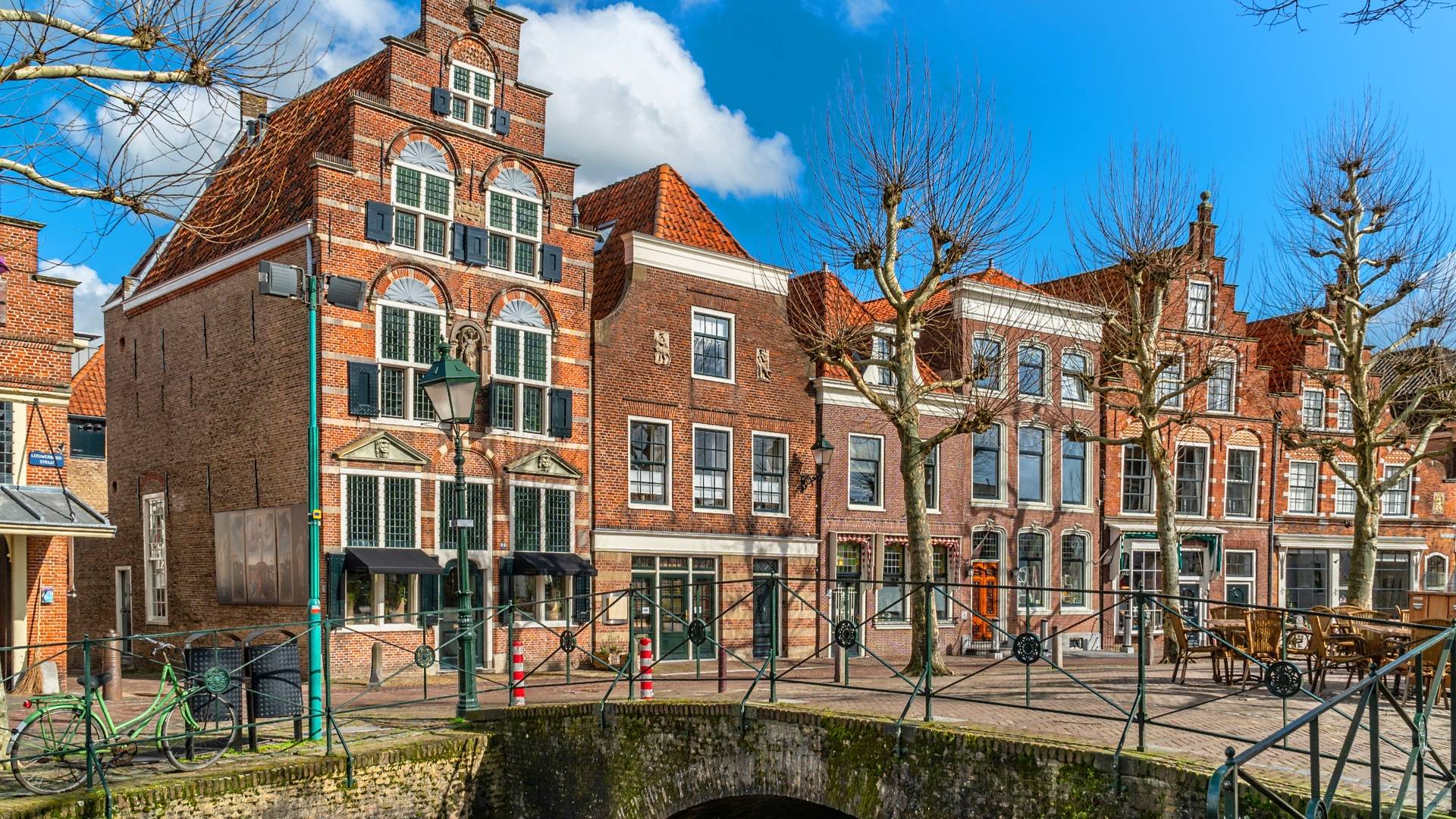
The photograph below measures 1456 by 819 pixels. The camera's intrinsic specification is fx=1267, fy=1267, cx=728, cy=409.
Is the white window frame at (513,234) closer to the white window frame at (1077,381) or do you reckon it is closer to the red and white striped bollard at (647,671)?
the red and white striped bollard at (647,671)

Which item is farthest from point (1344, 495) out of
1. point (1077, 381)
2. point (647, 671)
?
point (647, 671)

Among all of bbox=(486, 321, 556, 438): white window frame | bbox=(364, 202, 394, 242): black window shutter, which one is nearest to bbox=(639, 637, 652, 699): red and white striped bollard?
bbox=(486, 321, 556, 438): white window frame

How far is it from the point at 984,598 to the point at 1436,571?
667 inches

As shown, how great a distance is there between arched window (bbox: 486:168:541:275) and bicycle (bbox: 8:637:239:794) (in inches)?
436

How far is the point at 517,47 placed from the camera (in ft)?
74.2

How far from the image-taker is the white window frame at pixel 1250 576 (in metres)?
32.6

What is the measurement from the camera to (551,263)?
22.5 meters

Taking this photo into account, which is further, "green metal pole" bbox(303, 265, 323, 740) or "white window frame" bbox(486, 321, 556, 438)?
"white window frame" bbox(486, 321, 556, 438)

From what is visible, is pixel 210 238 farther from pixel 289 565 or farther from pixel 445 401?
pixel 289 565

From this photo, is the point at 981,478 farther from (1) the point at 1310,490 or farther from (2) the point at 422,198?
(2) the point at 422,198

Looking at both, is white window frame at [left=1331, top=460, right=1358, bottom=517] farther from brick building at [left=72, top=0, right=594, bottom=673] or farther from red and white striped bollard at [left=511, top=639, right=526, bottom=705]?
red and white striped bollard at [left=511, top=639, right=526, bottom=705]

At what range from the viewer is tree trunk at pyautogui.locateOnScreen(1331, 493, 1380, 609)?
2316cm

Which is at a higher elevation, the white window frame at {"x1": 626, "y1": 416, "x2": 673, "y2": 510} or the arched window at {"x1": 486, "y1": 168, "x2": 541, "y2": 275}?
the arched window at {"x1": 486, "y1": 168, "x2": 541, "y2": 275}

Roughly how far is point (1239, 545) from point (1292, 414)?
4041 mm
